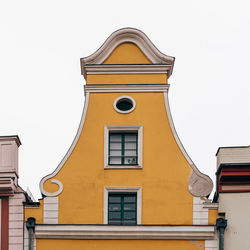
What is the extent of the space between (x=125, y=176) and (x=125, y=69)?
3880 millimetres

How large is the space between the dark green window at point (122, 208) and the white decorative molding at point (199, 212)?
6.54ft

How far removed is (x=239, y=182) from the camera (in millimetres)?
31109

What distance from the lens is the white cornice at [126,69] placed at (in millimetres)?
32844

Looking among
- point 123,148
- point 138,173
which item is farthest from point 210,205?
point 123,148

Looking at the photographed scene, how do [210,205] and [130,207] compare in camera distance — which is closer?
[210,205]

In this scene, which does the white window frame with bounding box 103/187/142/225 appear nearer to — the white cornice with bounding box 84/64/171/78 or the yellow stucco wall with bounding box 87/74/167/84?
the yellow stucco wall with bounding box 87/74/167/84

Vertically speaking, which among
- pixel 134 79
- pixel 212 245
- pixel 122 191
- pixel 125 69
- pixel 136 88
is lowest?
pixel 212 245

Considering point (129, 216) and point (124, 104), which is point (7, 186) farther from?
point (124, 104)

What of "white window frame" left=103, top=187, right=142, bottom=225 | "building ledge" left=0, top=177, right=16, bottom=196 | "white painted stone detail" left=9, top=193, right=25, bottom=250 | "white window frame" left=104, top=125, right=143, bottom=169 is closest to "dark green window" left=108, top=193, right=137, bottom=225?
"white window frame" left=103, top=187, right=142, bottom=225

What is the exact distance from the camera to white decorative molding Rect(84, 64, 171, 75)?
32.8 meters

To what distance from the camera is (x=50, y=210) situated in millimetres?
31438

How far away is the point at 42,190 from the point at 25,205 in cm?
76

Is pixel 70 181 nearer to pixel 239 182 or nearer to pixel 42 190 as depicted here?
pixel 42 190

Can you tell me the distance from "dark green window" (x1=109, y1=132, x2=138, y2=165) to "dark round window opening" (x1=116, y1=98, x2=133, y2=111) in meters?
0.91
